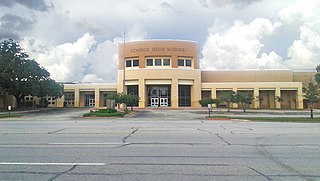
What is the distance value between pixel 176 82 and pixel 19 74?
1246 inches

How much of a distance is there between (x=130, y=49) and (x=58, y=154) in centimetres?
6193

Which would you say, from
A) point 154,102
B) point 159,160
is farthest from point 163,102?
point 159,160

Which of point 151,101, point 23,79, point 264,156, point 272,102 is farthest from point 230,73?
point 264,156

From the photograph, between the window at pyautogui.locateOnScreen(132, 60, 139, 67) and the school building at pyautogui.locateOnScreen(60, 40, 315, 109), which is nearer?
the school building at pyautogui.locateOnScreen(60, 40, 315, 109)

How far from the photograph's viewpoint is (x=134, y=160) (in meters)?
7.85

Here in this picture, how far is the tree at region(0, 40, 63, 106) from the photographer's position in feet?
159

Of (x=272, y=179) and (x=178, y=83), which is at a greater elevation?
(x=178, y=83)

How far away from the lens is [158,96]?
70500mm

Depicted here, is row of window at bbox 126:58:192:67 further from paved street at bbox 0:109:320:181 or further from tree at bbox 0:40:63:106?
paved street at bbox 0:109:320:181

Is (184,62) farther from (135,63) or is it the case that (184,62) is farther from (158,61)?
(135,63)

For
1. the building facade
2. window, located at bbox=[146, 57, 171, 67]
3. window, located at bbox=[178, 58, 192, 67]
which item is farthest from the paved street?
window, located at bbox=[178, 58, 192, 67]

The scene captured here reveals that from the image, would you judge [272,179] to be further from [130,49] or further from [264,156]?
[130,49]

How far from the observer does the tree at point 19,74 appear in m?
48.4

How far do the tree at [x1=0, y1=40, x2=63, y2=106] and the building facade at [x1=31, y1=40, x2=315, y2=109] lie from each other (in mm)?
17061
